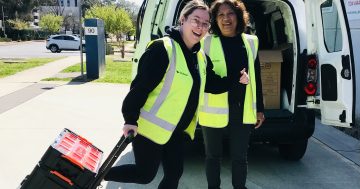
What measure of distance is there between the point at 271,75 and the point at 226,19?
1.69 metres

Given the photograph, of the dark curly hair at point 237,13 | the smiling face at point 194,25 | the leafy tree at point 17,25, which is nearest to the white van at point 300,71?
the dark curly hair at point 237,13

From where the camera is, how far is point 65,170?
2865 millimetres

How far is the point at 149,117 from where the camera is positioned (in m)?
3.06

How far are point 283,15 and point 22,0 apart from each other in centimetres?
7292

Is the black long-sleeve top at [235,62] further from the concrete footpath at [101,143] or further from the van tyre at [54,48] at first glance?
the van tyre at [54,48]

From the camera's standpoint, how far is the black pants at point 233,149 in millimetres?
3824

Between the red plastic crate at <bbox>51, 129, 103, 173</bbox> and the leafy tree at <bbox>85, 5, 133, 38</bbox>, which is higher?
the leafy tree at <bbox>85, 5, 133, 38</bbox>

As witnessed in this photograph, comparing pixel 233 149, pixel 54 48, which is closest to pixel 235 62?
pixel 233 149

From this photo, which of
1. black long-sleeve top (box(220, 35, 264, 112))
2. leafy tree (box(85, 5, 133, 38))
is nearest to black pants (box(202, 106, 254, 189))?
black long-sleeve top (box(220, 35, 264, 112))

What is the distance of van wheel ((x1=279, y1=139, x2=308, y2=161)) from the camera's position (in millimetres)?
5238

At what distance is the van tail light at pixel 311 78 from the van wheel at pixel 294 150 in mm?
682

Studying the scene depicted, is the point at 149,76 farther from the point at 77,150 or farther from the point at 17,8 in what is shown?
the point at 17,8

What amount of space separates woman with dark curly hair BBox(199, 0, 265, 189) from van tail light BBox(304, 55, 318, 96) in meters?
1.06

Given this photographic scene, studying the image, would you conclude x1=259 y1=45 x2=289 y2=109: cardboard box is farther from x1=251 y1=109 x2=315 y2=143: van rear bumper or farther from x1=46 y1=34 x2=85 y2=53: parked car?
x1=46 y1=34 x2=85 y2=53: parked car
